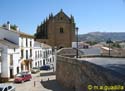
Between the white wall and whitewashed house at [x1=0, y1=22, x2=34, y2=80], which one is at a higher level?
the white wall

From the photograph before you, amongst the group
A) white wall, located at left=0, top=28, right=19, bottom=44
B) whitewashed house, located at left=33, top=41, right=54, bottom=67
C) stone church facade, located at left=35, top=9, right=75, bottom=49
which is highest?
stone church facade, located at left=35, top=9, right=75, bottom=49

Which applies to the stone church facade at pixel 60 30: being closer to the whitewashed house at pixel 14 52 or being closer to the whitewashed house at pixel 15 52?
the whitewashed house at pixel 15 52

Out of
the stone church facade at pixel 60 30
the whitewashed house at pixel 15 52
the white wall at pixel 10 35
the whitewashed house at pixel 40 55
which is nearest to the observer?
the whitewashed house at pixel 15 52

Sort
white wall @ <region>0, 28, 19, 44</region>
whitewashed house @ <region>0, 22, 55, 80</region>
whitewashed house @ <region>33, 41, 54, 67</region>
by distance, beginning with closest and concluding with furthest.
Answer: whitewashed house @ <region>0, 22, 55, 80</region> → white wall @ <region>0, 28, 19, 44</region> → whitewashed house @ <region>33, 41, 54, 67</region>

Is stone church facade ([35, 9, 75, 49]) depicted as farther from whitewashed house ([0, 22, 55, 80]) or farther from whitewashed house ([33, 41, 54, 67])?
whitewashed house ([0, 22, 55, 80])

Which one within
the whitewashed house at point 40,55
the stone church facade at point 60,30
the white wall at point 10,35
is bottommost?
the whitewashed house at point 40,55

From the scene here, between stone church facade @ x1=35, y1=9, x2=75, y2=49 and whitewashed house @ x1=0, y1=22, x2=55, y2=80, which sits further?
stone church facade @ x1=35, y1=9, x2=75, y2=49

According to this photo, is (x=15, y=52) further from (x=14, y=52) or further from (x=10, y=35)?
(x=10, y=35)

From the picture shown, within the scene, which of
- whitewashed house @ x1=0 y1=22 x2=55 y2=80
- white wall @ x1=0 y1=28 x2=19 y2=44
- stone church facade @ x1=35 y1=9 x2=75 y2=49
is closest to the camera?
whitewashed house @ x1=0 y1=22 x2=55 y2=80

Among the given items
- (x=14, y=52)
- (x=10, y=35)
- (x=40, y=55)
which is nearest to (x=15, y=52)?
(x=14, y=52)

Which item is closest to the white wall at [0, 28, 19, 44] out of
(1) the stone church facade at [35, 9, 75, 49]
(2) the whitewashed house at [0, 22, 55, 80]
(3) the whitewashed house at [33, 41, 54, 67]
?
(2) the whitewashed house at [0, 22, 55, 80]

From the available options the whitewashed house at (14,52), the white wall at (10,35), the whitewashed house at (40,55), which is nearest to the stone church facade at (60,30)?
the whitewashed house at (40,55)

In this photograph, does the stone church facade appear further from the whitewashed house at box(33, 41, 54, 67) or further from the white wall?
the white wall

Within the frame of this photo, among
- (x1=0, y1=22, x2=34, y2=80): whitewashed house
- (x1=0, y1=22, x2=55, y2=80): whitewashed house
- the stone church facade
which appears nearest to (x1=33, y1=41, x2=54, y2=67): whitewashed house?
(x1=0, y1=22, x2=55, y2=80): whitewashed house
